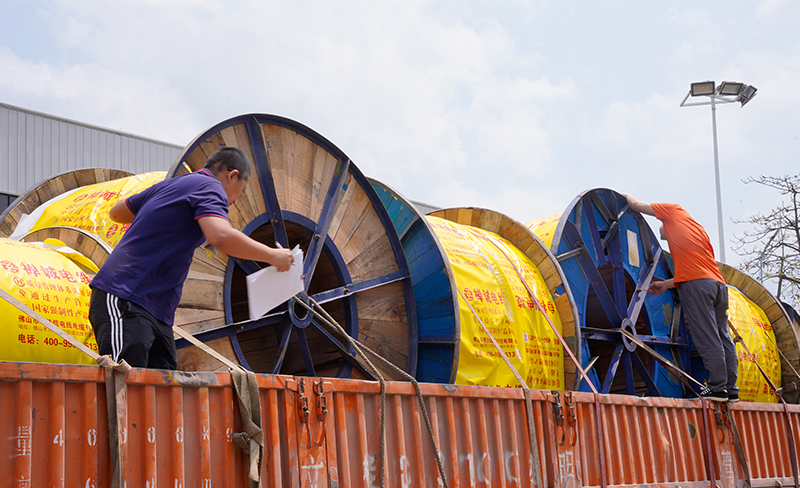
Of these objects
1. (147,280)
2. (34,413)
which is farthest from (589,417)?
(34,413)

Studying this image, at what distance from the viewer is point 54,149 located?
1775 centimetres

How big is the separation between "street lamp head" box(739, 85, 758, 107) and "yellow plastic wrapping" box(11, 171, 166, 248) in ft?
75.6

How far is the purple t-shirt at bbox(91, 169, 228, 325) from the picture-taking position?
340 cm

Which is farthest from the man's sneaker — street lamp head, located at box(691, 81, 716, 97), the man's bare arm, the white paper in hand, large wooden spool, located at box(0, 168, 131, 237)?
street lamp head, located at box(691, 81, 716, 97)

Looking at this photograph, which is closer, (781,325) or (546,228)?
(546,228)

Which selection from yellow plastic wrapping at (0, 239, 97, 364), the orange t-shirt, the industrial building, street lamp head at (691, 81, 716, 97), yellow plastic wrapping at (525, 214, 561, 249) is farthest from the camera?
street lamp head at (691, 81, 716, 97)

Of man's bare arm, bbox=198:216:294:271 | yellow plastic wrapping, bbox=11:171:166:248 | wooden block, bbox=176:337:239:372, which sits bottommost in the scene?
wooden block, bbox=176:337:239:372

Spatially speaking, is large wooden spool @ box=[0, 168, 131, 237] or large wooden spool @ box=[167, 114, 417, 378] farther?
large wooden spool @ box=[0, 168, 131, 237]

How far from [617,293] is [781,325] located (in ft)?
13.9

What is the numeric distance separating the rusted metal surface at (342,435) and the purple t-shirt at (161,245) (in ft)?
1.76

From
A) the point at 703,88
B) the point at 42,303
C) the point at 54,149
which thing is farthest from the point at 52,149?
the point at 703,88

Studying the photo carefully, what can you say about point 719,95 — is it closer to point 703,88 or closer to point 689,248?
point 703,88

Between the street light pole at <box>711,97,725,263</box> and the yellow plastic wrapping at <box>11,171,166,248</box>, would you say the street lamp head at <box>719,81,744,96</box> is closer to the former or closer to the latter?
the street light pole at <box>711,97,725,263</box>

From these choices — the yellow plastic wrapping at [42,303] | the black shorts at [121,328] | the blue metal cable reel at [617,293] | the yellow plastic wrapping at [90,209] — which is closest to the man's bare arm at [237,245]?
the black shorts at [121,328]
